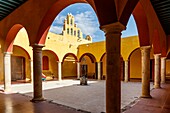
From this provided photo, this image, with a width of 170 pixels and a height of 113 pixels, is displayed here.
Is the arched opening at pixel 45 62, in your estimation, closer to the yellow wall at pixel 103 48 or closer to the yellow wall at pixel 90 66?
the yellow wall at pixel 103 48

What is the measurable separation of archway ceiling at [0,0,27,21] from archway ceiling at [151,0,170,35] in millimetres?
6712

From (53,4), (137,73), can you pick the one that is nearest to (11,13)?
(53,4)

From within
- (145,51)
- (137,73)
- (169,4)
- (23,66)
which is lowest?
(137,73)

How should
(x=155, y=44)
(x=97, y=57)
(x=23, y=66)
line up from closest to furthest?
(x=155, y=44) → (x=23, y=66) → (x=97, y=57)

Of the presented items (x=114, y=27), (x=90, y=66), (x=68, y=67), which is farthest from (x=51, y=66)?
(x=114, y=27)

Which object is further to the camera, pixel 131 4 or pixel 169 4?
pixel 169 4

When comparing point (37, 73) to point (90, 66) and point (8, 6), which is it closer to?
point (8, 6)

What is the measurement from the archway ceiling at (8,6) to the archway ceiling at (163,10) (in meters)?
6.71

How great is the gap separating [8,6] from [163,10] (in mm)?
8412

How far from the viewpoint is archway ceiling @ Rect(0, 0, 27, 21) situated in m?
6.82

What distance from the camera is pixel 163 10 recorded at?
724 centimetres

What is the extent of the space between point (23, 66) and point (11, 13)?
11.2 meters

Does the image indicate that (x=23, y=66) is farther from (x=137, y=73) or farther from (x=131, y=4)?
(x=131, y=4)

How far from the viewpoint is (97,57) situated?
19641mm
